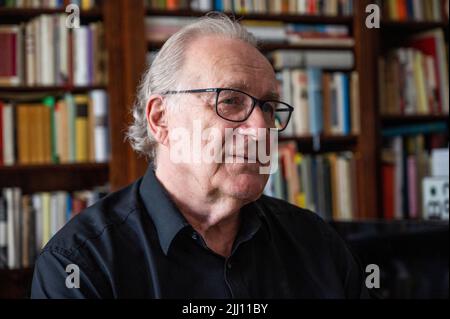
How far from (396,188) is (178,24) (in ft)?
3.75

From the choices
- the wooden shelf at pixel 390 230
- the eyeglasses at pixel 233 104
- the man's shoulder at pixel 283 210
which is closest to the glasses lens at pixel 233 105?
the eyeglasses at pixel 233 104

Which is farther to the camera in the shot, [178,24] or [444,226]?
[178,24]

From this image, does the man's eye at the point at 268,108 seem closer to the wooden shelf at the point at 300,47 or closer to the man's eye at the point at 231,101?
the man's eye at the point at 231,101

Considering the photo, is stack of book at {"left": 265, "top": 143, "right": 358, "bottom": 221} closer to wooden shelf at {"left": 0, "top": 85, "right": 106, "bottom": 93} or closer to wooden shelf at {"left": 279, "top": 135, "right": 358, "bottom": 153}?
wooden shelf at {"left": 279, "top": 135, "right": 358, "bottom": 153}

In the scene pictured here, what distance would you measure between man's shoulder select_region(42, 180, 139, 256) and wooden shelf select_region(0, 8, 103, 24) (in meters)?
1.27

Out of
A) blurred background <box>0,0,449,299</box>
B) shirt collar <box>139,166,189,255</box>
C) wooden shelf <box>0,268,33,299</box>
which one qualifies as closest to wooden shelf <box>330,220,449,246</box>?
blurred background <box>0,0,449,299</box>

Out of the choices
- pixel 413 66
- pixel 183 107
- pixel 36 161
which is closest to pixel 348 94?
pixel 413 66

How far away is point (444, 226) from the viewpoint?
5.43ft

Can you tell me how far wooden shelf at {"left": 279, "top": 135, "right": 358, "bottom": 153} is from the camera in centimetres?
248

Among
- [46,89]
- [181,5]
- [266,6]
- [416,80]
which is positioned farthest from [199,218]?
[416,80]

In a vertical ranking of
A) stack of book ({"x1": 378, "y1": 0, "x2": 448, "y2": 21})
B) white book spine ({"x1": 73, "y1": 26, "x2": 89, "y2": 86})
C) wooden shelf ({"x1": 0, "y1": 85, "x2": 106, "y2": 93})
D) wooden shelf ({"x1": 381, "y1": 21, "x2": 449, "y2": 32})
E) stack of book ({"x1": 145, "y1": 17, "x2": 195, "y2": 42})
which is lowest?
wooden shelf ({"x1": 0, "y1": 85, "x2": 106, "y2": 93})

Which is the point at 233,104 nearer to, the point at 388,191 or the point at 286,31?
the point at 286,31

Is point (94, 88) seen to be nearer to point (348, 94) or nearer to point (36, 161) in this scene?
point (36, 161)

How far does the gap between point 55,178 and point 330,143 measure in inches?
45.4
